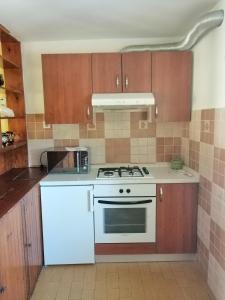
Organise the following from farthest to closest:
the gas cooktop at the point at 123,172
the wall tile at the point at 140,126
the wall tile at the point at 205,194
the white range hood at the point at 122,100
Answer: the wall tile at the point at 140,126 < the gas cooktop at the point at 123,172 < the white range hood at the point at 122,100 < the wall tile at the point at 205,194

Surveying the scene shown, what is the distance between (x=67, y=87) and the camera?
2.57 meters

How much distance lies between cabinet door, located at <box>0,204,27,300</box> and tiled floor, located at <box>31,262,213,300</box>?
1.27ft

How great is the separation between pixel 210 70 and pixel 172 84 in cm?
49

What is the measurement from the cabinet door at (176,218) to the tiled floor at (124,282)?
21 centimetres

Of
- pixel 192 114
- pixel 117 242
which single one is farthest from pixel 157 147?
pixel 117 242

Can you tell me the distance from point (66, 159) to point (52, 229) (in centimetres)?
71

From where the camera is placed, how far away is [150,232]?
2449mm

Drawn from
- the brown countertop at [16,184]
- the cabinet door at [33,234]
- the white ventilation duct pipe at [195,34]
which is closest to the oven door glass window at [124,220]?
the cabinet door at [33,234]

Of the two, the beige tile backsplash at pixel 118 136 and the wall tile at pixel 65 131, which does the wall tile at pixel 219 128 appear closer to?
the beige tile backsplash at pixel 118 136

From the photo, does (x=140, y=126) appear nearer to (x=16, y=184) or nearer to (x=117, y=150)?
(x=117, y=150)

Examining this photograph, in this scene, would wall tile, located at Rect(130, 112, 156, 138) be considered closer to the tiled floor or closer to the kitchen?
the kitchen

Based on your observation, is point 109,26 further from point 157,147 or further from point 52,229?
point 52,229

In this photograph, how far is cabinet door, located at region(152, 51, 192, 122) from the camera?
99.7 inches

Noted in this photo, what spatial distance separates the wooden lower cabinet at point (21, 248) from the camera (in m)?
1.52
